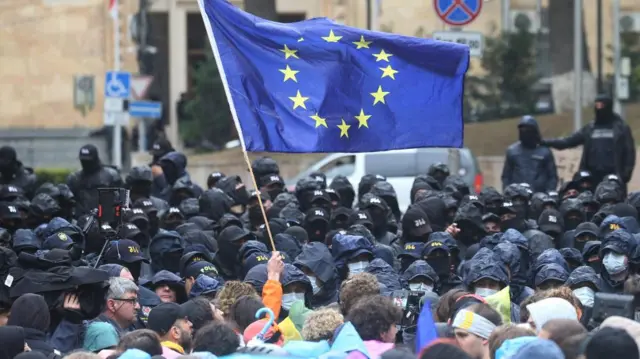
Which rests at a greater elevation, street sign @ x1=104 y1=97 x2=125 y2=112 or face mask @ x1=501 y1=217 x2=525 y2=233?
street sign @ x1=104 y1=97 x2=125 y2=112

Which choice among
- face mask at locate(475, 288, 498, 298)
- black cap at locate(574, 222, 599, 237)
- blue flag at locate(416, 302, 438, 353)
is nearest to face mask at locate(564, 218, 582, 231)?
black cap at locate(574, 222, 599, 237)

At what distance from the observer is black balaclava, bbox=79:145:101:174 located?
55.4 ft

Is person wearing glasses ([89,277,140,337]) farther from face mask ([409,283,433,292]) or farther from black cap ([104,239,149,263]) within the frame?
face mask ([409,283,433,292])

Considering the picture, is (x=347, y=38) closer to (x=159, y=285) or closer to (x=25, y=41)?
(x=159, y=285)

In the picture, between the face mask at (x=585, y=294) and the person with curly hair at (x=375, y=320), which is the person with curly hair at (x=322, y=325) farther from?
the face mask at (x=585, y=294)

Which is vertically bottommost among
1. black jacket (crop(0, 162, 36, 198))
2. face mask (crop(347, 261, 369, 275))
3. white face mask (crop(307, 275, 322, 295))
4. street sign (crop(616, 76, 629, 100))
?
white face mask (crop(307, 275, 322, 295))

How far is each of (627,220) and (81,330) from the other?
5.53 meters

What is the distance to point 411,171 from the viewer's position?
1027 inches

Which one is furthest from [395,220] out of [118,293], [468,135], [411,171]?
[468,135]

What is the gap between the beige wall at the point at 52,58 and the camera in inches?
1708

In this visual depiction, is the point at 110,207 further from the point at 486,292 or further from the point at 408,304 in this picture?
the point at 486,292

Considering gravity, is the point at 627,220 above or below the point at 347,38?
below

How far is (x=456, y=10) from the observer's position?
1914 cm

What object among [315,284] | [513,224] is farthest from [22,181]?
[315,284]
